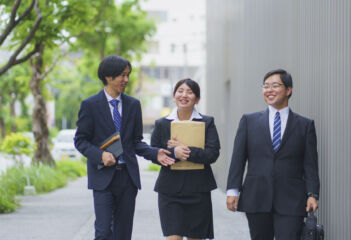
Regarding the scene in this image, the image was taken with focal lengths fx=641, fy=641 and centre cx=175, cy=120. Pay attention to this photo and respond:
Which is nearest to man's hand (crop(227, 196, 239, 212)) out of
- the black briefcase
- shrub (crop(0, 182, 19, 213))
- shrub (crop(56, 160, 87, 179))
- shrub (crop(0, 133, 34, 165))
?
the black briefcase

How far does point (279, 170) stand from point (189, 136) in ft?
3.44

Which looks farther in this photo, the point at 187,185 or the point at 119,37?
the point at 119,37

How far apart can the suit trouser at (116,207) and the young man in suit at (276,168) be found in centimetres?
90

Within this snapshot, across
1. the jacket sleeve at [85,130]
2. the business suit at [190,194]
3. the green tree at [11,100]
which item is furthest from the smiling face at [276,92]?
the green tree at [11,100]

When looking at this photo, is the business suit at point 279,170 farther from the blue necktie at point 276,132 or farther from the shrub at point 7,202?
the shrub at point 7,202

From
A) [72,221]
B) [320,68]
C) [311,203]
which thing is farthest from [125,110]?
[72,221]

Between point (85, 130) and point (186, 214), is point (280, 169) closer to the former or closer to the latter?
point (186, 214)

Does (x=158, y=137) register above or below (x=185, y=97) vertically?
below

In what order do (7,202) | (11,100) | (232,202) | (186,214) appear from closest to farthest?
(232,202) → (186,214) → (7,202) → (11,100)

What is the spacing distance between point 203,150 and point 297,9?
261cm

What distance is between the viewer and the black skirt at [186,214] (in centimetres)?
566

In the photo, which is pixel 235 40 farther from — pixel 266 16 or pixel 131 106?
pixel 131 106

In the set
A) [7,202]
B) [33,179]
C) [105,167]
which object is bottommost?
[33,179]

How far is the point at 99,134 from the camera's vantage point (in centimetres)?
540
